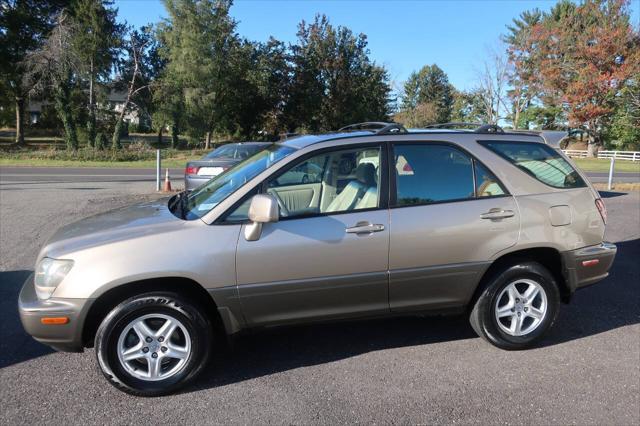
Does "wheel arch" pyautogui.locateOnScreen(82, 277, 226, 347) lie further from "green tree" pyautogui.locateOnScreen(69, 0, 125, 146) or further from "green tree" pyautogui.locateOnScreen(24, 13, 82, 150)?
"green tree" pyautogui.locateOnScreen(69, 0, 125, 146)

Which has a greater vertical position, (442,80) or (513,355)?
(442,80)

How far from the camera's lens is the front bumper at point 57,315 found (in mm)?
3060

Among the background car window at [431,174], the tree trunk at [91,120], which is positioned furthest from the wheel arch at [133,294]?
the tree trunk at [91,120]

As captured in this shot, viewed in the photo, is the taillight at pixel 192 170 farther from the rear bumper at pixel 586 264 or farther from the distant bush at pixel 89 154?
the distant bush at pixel 89 154

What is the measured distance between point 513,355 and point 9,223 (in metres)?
8.48

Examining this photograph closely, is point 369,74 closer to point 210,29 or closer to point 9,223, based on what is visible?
point 210,29

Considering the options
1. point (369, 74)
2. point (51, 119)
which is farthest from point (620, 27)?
point (51, 119)

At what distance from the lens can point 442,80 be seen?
98.9 meters

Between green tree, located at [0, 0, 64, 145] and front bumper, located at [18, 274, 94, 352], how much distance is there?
132ft

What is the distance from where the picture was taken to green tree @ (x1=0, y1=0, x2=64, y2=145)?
37.8 metres

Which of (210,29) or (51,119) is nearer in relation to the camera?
(210,29)

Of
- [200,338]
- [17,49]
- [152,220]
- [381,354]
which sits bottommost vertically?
[381,354]

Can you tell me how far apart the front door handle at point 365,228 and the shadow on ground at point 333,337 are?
750 mm

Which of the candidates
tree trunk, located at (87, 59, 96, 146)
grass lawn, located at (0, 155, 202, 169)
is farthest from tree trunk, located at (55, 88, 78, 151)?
grass lawn, located at (0, 155, 202, 169)
